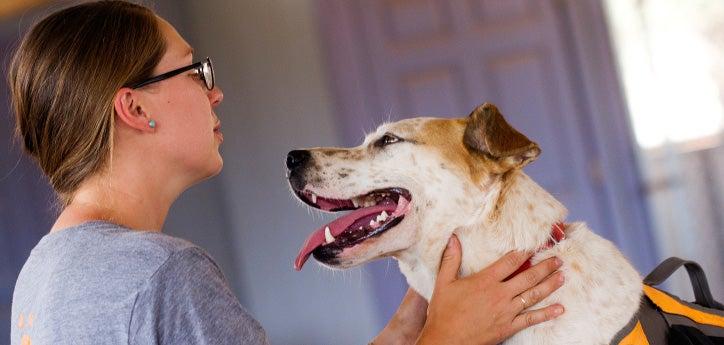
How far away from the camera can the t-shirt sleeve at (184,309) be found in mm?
1146

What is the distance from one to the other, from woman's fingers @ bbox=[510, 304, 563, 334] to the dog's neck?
131 mm

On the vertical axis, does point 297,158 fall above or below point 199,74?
below

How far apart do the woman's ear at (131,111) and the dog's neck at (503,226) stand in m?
0.62

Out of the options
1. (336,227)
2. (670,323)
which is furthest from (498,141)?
(670,323)

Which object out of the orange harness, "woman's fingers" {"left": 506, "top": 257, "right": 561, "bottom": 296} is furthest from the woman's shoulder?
the orange harness

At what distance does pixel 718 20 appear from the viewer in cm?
364

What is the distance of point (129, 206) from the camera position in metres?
1.44

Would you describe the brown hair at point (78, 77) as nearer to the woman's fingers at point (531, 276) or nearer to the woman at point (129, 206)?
the woman at point (129, 206)

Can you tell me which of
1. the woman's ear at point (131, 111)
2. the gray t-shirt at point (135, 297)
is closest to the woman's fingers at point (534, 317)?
the gray t-shirt at point (135, 297)

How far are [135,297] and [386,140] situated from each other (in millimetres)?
862

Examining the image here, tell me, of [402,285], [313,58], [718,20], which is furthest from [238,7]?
[718,20]

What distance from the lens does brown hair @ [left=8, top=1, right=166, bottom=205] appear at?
54.1 inches

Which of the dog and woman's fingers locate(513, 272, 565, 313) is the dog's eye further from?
woman's fingers locate(513, 272, 565, 313)

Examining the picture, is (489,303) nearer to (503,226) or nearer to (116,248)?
(503,226)
